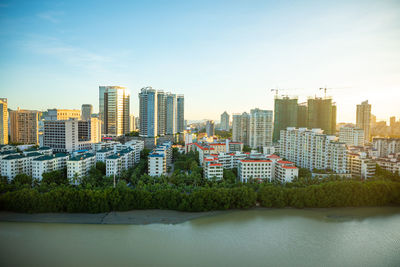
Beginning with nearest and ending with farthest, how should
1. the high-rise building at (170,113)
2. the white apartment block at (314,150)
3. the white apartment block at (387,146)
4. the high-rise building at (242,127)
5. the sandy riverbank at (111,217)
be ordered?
the sandy riverbank at (111,217), the white apartment block at (314,150), the white apartment block at (387,146), the high-rise building at (170,113), the high-rise building at (242,127)

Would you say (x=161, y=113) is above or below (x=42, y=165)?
above

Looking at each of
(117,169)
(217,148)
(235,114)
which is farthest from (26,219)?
(235,114)

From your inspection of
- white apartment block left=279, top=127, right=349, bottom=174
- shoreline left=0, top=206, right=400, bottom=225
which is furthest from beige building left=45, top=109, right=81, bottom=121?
white apartment block left=279, top=127, right=349, bottom=174

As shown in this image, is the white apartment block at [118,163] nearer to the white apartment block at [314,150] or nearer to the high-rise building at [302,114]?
the white apartment block at [314,150]

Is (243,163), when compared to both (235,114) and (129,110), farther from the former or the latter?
(129,110)

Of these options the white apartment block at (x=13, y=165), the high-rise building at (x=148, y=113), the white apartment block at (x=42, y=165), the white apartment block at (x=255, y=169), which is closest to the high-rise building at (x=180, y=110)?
the high-rise building at (x=148, y=113)

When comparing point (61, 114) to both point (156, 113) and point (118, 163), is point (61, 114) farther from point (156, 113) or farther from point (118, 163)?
point (118, 163)

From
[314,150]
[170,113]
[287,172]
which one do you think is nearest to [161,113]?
[170,113]
